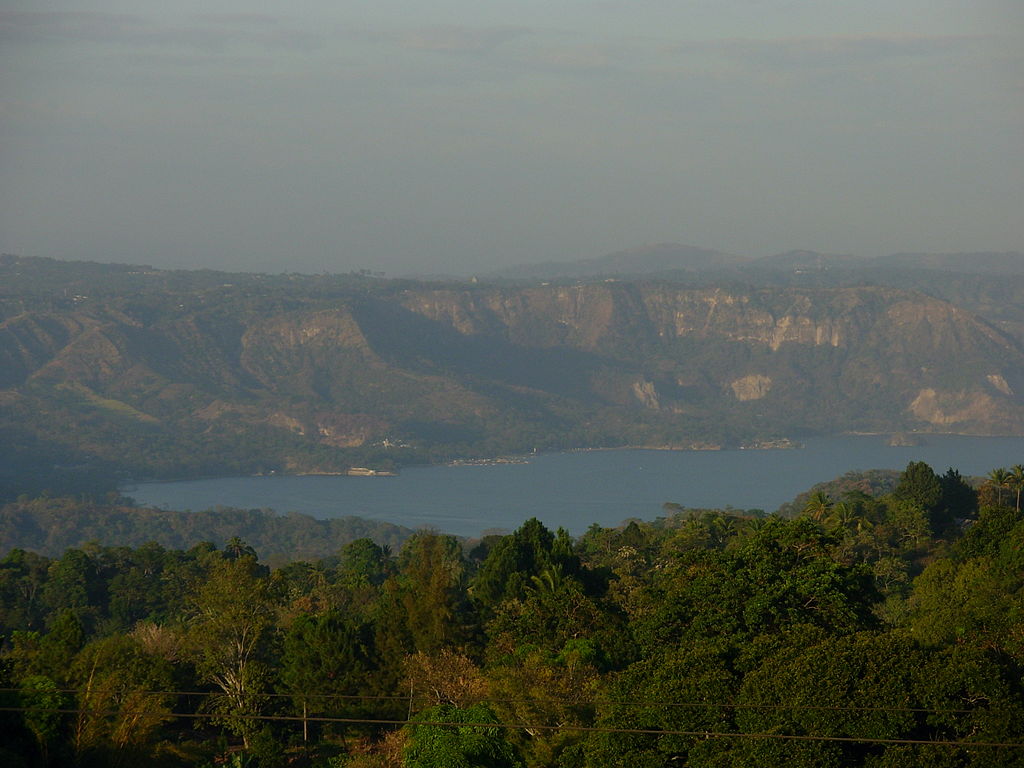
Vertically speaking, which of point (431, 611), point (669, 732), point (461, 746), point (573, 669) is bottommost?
point (461, 746)

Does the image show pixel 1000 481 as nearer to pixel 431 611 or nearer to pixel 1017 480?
pixel 1017 480

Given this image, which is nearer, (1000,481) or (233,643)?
(233,643)

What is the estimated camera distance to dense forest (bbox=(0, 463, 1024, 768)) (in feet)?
74.8

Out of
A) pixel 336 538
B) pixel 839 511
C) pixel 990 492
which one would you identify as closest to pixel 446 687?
pixel 839 511

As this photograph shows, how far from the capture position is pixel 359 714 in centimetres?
3541

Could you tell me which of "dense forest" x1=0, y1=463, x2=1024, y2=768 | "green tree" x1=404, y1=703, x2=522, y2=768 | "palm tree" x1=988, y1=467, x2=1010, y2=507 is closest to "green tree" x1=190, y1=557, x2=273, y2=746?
"dense forest" x1=0, y1=463, x2=1024, y2=768

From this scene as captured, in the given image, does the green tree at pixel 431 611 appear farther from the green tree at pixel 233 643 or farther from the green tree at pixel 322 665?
the green tree at pixel 233 643

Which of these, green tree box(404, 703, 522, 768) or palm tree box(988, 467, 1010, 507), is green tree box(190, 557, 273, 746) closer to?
green tree box(404, 703, 522, 768)

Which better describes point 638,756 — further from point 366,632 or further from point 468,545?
point 468,545

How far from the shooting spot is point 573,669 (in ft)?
102

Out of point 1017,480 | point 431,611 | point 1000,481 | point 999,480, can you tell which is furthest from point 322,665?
point 1017,480

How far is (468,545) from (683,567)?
103192 millimetres

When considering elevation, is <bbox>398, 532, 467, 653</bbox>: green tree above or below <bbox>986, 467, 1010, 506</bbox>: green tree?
below

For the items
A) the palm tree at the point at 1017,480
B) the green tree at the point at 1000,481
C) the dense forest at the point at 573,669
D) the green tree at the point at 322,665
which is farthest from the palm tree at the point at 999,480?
the green tree at the point at 322,665
